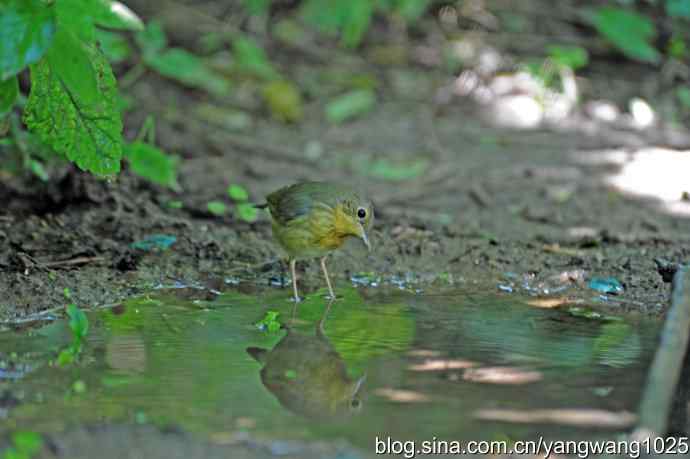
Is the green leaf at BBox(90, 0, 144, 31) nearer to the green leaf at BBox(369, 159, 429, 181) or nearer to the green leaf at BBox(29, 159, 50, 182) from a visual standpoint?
the green leaf at BBox(29, 159, 50, 182)

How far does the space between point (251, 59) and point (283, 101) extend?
2.47 ft

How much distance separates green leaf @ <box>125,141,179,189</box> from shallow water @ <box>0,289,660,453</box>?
1.68m

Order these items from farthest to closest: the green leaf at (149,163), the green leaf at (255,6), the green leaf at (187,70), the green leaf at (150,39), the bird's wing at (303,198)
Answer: the green leaf at (255,6) < the green leaf at (150,39) < the green leaf at (187,70) < the green leaf at (149,163) < the bird's wing at (303,198)

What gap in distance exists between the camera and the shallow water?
332 cm

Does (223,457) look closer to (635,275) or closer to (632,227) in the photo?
(635,275)

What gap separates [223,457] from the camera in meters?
3.03

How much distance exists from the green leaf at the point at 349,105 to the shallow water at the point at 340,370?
390cm

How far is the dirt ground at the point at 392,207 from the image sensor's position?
17.8 feet

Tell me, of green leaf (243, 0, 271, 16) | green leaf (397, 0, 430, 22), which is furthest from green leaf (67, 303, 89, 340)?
green leaf (397, 0, 430, 22)

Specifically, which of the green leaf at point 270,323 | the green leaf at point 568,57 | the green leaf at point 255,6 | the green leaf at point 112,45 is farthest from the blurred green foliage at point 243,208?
the green leaf at point 568,57

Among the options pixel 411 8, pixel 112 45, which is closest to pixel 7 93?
pixel 112 45

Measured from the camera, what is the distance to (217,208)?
6.49 m

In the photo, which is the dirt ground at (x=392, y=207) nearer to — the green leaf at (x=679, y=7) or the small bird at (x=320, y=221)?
the small bird at (x=320, y=221)

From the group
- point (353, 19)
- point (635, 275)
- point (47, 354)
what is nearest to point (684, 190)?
point (635, 275)
